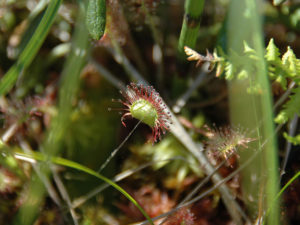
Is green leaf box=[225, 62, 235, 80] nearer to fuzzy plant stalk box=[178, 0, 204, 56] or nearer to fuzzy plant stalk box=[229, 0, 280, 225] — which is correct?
fuzzy plant stalk box=[229, 0, 280, 225]

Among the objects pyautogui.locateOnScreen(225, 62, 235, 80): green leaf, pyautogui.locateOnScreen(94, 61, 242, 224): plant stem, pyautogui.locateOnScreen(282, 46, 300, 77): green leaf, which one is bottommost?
pyautogui.locateOnScreen(94, 61, 242, 224): plant stem

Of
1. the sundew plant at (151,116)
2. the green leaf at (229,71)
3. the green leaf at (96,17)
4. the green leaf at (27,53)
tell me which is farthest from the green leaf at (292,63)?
the green leaf at (27,53)

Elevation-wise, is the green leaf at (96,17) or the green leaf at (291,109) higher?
the green leaf at (96,17)

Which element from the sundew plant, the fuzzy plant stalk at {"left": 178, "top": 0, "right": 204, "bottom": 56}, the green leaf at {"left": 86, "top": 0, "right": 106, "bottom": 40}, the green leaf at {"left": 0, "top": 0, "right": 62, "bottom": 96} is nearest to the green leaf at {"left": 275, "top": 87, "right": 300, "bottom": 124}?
the sundew plant

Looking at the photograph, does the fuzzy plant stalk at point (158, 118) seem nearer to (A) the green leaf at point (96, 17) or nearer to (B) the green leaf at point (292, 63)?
(A) the green leaf at point (96, 17)

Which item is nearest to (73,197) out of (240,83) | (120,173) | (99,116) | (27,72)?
(120,173)

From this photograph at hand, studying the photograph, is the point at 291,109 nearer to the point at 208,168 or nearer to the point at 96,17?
the point at 208,168

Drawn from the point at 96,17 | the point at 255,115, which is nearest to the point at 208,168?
the point at 255,115
